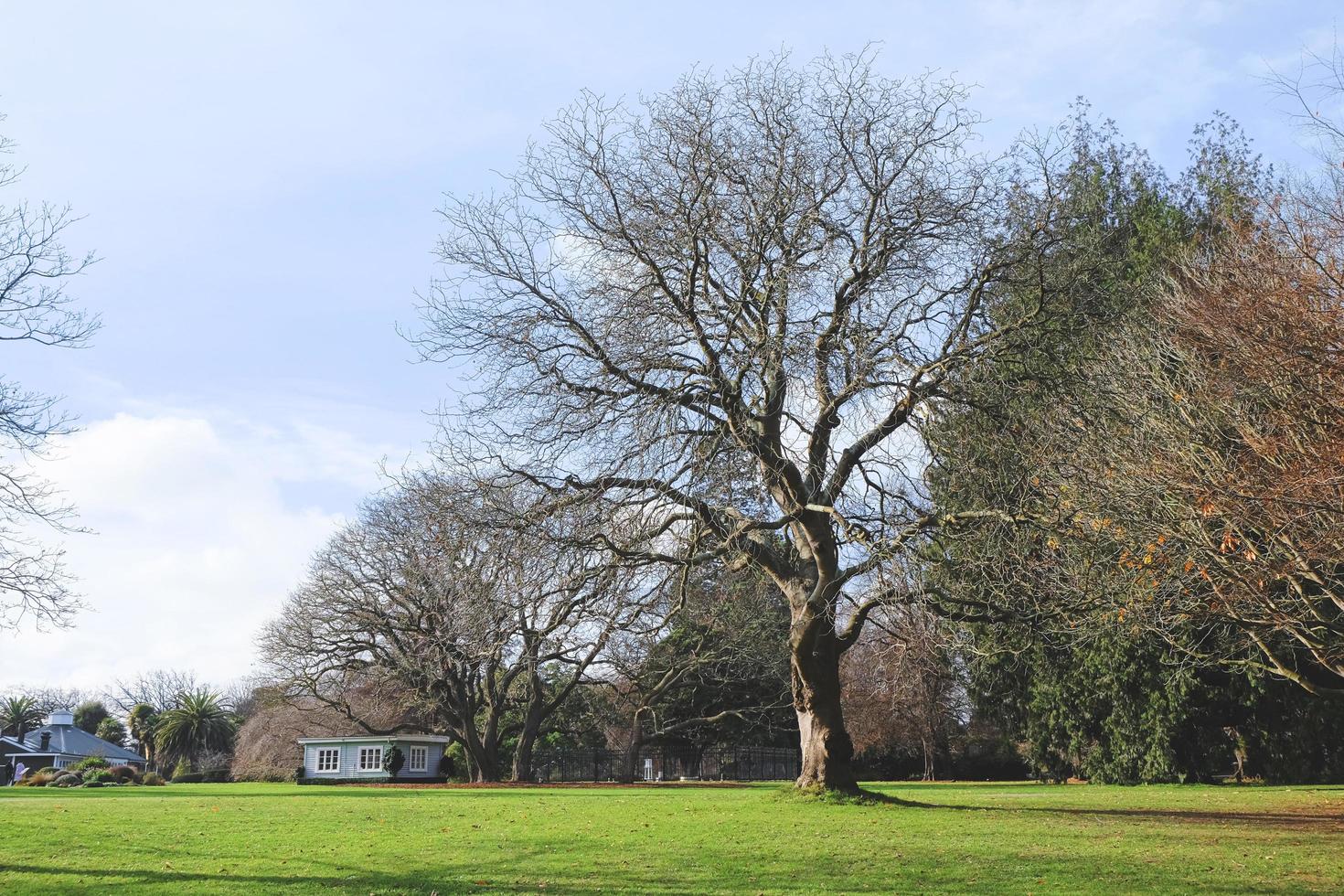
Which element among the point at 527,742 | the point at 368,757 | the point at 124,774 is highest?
the point at 527,742

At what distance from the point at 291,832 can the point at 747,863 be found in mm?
6664

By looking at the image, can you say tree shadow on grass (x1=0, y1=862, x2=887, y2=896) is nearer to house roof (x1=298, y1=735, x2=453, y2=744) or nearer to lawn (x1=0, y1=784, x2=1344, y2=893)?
lawn (x1=0, y1=784, x2=1344, y2=893)

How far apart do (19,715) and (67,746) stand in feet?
48.4

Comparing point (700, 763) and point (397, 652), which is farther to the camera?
point (700, 763)

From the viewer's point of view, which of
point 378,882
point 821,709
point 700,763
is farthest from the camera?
point 700,763

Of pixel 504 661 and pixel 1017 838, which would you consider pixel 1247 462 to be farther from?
pixel 504 661

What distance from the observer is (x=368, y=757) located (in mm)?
44656

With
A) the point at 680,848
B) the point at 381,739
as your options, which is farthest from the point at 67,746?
the point at 680,848

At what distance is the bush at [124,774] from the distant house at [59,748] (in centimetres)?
1579

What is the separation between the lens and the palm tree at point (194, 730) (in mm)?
58312

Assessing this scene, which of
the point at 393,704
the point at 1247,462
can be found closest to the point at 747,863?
the point at 1247,462

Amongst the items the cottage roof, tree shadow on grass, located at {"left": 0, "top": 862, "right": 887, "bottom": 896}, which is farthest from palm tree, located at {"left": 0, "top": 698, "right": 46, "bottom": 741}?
tree shadow on grass, located at {"left": 0, "top": 862, "right": 887, "bottom": 896}

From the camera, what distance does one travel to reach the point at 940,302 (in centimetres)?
1842

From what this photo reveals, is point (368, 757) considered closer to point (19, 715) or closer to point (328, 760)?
point (328, 760)
